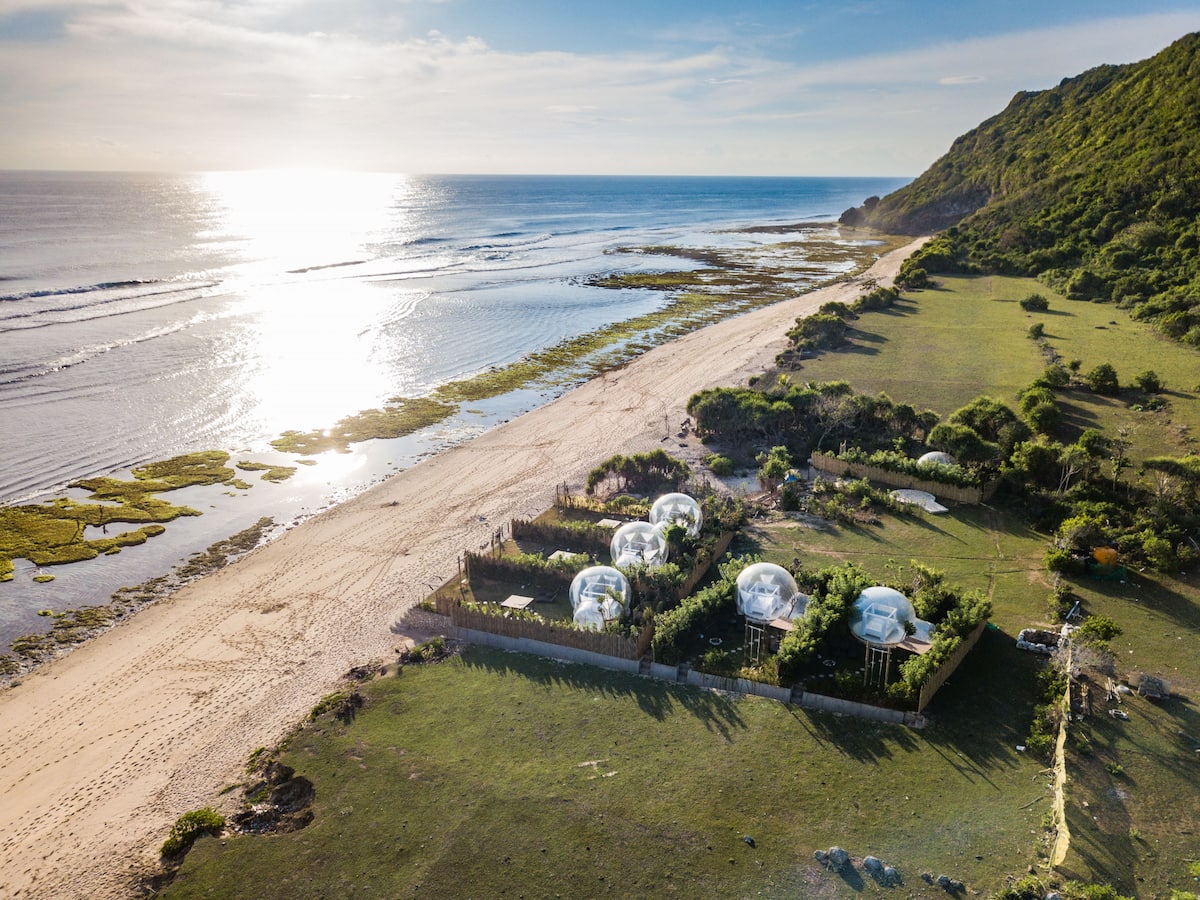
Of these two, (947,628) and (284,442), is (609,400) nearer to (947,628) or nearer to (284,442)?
(284,442)

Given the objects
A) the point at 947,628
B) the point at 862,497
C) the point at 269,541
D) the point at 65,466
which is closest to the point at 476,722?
the point at 947,628

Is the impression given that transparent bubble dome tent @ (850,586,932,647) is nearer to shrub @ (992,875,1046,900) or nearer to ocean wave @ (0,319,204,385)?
shrub @ (992,875,1046,900)

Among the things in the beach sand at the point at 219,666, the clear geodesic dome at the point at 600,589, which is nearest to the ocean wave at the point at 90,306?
the beach sand at the point at 219,666

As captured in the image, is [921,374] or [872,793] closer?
[872,793]

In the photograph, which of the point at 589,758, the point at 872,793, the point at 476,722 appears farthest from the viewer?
the point at 476,722

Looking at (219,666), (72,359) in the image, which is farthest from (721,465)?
(72,359)

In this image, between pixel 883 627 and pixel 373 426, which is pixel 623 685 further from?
pixel 373 426

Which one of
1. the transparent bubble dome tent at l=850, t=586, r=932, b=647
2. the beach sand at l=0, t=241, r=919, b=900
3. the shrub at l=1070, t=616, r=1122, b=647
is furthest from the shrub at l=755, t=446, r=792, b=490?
the shrub at l=1070, t=616, r=1122, b=647
